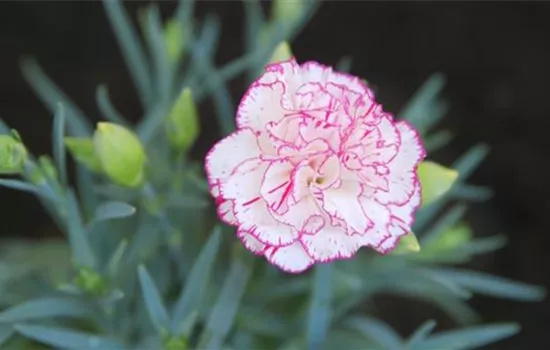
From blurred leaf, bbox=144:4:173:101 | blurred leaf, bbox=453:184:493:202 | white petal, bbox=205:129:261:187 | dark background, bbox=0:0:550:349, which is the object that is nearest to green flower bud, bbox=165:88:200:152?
blurred leaf, bbox=144:4:173:101

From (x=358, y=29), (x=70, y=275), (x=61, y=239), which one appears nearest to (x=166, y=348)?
(x=70, y=275)

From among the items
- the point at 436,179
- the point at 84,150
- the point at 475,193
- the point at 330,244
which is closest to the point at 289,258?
the point at 330,244

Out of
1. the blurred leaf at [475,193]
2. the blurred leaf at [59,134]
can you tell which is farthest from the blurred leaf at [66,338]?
the blurred leaf at [475,193]

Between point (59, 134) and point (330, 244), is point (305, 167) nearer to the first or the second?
point (330, 244)

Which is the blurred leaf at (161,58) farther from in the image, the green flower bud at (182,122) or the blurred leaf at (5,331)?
the blurred leaf at (5,331)

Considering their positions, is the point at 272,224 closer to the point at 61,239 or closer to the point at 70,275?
the point at 70,275
